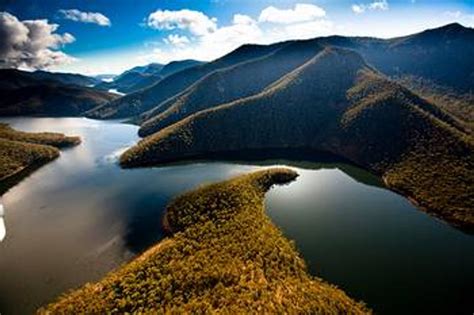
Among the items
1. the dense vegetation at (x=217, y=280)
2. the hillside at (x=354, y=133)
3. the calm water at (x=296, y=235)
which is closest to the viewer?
the dense vegetation at (x=217, y=280)

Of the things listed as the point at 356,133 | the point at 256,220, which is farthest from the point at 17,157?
the point at 356,133

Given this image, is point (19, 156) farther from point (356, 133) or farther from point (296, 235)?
point (356, 133)

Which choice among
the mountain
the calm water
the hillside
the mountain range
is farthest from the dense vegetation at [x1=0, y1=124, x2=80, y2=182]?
the hillside

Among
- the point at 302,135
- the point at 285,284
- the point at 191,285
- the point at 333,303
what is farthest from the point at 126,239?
the point at 302,135

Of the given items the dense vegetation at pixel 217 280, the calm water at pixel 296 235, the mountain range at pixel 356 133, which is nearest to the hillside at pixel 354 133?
the mountain range at pixel 356 133

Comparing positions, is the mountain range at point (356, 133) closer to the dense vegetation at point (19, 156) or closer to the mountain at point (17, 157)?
the mountain at point (17, 157)

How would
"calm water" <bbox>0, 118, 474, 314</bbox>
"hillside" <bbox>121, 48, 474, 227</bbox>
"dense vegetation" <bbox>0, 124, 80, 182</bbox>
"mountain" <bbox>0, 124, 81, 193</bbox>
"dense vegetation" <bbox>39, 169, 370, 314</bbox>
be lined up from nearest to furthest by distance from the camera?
"dense vegetation" <bbox>39, 169, 370, 314</bbox>, "calm water" <bbox>0, 118, 474, 314</bbox>, "hillside" <bbox>121, 48, 474, 227</bbox>, "mountain" <bbox>0, 124, 81, 193</bbox>, "dense vegetation" <bbox>0, 124, 80, 182</bbox>

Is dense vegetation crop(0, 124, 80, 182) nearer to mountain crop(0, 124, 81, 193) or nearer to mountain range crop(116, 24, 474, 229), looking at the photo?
mountain crop(0, 124, 81, 193)
